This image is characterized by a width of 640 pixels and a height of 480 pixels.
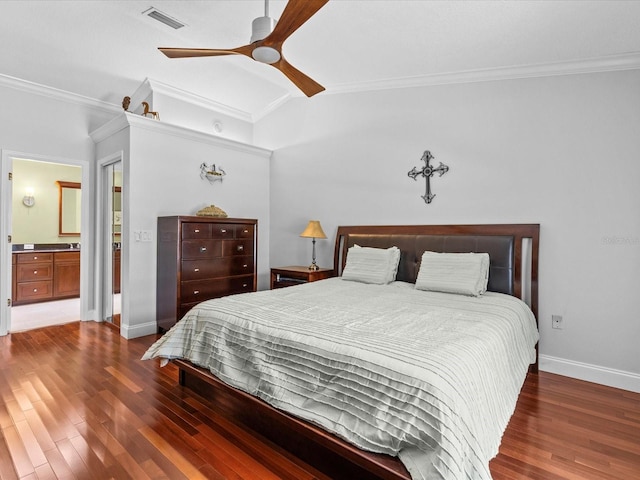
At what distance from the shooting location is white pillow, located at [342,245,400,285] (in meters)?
3.62

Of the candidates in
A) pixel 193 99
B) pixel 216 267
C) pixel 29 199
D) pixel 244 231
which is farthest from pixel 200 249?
pixel 29 199

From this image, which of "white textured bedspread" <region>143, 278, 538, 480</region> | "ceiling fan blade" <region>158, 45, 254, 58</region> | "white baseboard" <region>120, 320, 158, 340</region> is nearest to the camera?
"white textured bedspread" <region>143, 278, 538, 480</region>

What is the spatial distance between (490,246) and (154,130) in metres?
3.86

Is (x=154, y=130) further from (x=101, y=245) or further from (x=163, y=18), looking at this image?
(x=101, y=245)

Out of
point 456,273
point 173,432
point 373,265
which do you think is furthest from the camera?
point 373,265

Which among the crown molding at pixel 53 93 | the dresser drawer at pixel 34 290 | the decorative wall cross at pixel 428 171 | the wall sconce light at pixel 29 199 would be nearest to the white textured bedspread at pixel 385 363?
the decorative wall cross at pixel 428 171

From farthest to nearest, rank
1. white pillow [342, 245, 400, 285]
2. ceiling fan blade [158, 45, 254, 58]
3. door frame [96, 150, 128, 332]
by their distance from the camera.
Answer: door frame [96, 150, 128, 332] < white pillow [342, 245, 400, 285] < ceiling fan blade [158, 45, 254, 58]

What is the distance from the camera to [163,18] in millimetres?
3279

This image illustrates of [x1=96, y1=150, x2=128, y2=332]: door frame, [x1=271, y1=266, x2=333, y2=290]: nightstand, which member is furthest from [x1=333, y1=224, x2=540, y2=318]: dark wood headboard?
[x1=96, y1=150, x2=128, y2=332]: door frame

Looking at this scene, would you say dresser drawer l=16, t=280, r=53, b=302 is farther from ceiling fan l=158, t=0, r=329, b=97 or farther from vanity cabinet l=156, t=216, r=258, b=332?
ceiling fan l=158, t=0, r=329, b=97

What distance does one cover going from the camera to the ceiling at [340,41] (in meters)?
2.59

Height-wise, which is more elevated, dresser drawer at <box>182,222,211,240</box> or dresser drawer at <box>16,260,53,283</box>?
dresser drawer at <box>182,222,211,240</box>

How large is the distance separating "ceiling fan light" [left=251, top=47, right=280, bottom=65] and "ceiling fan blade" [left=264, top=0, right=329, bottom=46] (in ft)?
0.23

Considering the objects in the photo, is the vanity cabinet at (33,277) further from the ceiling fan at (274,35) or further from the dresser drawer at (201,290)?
the ceiling fan at (274,35)
